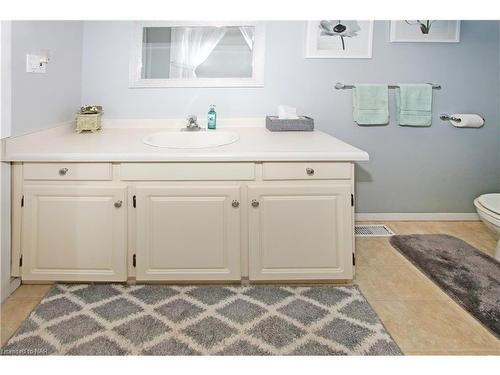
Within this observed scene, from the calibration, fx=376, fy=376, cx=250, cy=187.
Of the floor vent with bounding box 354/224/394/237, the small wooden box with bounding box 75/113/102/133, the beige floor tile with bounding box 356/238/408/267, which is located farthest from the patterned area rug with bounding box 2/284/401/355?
the small wooden box with bounding box 75/113/102/133

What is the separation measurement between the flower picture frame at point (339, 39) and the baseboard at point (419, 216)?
1.18m

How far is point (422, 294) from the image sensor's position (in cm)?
182

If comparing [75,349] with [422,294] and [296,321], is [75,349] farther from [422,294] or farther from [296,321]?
[422,294]

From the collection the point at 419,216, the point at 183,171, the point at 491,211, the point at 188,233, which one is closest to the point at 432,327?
the point at 491,211

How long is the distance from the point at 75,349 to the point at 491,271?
2.06 m

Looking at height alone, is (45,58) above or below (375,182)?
above

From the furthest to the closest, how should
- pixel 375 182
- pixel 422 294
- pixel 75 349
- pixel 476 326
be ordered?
1. pixel 375 182
2. pixel 422 294
3. pixel 476 326
4. pixel 75 349

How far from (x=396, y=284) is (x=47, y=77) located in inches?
85.2

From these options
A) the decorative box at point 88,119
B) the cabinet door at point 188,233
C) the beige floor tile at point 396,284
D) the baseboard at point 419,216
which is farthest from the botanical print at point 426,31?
the decorative box at point 88,119

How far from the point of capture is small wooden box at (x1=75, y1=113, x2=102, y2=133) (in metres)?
2.35

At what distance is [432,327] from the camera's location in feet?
5.04

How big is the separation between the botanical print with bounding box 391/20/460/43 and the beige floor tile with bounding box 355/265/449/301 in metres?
1.62

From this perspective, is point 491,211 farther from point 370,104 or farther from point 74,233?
point 74,233
